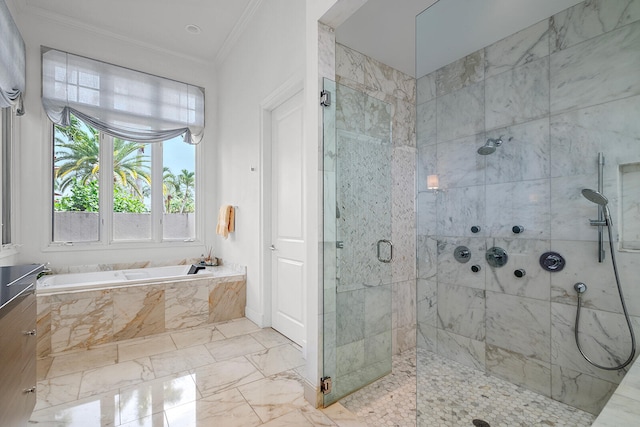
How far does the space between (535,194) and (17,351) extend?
2723 mm

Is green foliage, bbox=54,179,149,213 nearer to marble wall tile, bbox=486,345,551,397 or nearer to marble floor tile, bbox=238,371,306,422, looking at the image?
marble floor tile, bbox=238,371,306,422

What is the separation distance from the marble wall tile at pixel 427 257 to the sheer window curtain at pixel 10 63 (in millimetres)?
3437

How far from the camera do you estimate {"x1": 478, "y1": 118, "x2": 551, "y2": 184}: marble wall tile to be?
6.04ft

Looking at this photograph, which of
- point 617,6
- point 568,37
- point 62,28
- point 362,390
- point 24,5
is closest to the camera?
point 617,6

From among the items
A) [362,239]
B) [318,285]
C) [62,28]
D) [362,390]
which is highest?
[62,28]

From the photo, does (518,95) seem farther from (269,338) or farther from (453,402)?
(269,338)

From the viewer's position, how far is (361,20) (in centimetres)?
223

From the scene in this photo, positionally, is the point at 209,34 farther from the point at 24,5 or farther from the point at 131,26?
the point at 24,5

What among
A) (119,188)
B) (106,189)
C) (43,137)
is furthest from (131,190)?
(43,137)

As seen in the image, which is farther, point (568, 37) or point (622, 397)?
point (568, 37)

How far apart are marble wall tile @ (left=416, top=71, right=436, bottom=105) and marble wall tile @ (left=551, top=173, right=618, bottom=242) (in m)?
1.01

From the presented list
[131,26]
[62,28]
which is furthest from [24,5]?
[131,26]

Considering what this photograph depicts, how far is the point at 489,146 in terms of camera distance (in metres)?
2.03

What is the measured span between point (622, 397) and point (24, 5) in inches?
213
